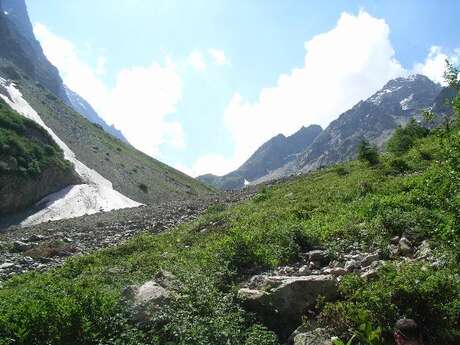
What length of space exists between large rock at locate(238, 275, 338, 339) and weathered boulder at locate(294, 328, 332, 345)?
1088 mm

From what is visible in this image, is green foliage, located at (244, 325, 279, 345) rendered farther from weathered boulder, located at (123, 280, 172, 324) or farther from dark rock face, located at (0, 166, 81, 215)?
dark rock face, located at (0, 166, 81, 215)

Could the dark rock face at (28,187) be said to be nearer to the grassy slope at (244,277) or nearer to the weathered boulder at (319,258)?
the grassy slope at (244,277)

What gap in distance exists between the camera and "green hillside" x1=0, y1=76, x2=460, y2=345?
9344 millimetres

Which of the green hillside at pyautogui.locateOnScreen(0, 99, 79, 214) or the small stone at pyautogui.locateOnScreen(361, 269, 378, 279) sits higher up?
the green hillside at pyautogui.locateOnScreen(0, 99, 79, 214)

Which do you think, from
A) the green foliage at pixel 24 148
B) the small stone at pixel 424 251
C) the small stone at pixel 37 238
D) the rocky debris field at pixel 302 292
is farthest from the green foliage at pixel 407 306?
the green foliage at pixel 24 148

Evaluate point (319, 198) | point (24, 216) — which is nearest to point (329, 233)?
point (319, 198)

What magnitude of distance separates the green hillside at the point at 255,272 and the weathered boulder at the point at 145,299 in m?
0.20

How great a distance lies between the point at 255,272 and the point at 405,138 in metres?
27.1

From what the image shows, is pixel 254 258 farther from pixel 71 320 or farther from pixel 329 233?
pixel 71 320

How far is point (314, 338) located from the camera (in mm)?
9461

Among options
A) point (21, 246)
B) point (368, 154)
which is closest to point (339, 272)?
point (21, 246)

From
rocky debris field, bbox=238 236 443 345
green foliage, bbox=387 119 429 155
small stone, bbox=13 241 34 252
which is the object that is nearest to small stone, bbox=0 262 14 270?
small stone, bbox=13 241 34 252

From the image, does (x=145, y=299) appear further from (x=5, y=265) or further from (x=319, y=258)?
(x=5, y=265)

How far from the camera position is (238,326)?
10.5m
